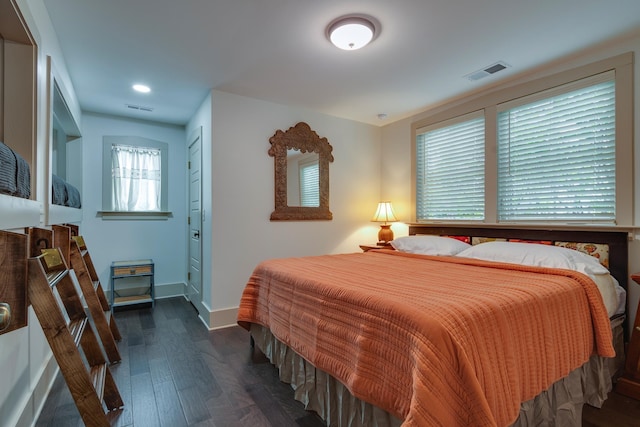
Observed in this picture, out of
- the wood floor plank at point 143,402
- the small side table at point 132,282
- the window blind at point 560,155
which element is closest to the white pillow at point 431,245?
the window blind at point 560,155

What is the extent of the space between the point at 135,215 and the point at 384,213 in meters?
3.29

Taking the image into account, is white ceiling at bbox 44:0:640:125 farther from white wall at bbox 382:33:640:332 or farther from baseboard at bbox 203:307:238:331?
baseboard at bbox 203:307:238:331

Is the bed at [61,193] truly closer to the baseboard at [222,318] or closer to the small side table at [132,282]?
the small side table at [132,282]

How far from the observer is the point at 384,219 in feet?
13.3

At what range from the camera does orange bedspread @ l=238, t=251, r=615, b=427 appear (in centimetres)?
109

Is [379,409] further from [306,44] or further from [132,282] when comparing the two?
[132,282]

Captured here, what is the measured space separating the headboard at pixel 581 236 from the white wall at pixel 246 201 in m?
1.60

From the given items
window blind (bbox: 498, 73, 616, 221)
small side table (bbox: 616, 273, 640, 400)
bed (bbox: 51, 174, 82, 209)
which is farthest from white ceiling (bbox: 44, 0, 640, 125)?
small side table (bbox: 616, 273, 640, 400)

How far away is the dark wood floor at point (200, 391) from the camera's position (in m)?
1.72

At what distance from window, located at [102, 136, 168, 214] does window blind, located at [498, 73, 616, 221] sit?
418cm

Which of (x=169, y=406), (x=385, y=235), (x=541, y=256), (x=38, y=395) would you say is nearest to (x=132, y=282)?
(x=38, y=395)

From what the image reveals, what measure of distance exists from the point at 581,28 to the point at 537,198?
1349 millimetres

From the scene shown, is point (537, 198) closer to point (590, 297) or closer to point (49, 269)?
point (590, 297)

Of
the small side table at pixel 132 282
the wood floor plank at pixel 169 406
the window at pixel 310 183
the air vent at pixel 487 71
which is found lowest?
the wood floor plank at pixel 169 406
